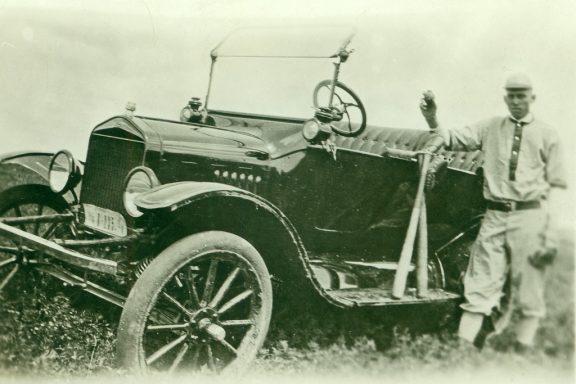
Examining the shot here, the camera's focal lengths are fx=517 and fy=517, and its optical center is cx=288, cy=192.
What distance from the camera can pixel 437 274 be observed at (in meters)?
3.55

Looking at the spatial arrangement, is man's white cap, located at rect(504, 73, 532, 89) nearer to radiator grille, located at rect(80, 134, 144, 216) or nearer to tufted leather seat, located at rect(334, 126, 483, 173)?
tufted leather seat, located at rect(334, 126, 483, 173)

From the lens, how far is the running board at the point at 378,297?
9.75 feet

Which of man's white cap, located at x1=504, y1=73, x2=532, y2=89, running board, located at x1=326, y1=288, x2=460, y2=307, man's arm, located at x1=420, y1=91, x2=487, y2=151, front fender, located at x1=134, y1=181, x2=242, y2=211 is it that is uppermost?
man's white cap, located at x1=504, y1=73, x2=532, y2=89

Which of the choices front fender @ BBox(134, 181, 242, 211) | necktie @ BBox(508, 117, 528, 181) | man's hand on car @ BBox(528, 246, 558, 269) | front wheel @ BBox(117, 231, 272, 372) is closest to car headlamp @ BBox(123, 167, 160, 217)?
front fender @ BBox(134, 181, 242, 211)

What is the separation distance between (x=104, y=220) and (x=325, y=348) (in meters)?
1.56

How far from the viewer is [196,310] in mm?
2633

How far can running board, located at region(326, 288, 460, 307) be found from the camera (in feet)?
9.75

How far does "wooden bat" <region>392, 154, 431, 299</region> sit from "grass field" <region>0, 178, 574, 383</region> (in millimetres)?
321

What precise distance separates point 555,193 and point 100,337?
2686mm

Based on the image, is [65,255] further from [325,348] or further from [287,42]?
[287,42]

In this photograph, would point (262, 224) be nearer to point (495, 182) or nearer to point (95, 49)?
point (495, 182)

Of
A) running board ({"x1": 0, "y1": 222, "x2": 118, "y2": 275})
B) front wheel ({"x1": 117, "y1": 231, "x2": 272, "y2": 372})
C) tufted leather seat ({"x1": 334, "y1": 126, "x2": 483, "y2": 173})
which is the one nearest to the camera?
front wheel ({"x1": 117, "y1": 231, "x2": 272, "y2": 372})

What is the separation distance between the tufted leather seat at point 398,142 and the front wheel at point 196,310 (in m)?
1.65

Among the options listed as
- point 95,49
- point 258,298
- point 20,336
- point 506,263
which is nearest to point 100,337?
point 20,336
